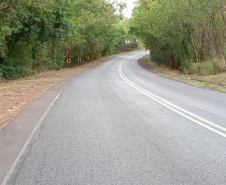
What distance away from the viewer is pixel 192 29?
998 inches

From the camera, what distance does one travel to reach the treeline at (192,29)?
70.8ft

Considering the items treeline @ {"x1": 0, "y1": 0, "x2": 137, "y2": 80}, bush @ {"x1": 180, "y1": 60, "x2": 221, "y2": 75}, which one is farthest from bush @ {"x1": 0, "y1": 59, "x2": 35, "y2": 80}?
bush @ {"x1": 180, "y1": 60, "x2": 221, "y2": 75}

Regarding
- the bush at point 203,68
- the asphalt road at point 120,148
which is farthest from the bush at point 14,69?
the bush at point 203,68

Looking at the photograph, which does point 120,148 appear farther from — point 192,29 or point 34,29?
point 192,29

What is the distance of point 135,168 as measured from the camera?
4.21 metres

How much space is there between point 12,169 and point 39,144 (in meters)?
1.21

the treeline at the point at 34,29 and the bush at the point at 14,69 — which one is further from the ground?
the treeline at the point at 34,29

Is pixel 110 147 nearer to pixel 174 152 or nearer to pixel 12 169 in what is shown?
pixel 174 152

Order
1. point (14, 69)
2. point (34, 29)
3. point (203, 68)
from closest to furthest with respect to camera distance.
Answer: point (34, 29), point (14, 69), point (203, 68)

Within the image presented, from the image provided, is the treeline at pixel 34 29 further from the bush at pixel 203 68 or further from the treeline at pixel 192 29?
the bush at pixel 203 68

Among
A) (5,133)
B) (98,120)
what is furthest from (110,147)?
(5,133)

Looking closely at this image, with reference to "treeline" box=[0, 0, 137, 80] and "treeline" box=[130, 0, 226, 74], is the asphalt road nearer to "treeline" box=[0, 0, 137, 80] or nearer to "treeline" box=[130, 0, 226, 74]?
"treeline" box=[0, 0, 137, 80]

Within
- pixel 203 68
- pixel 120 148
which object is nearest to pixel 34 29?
pixel 203 68

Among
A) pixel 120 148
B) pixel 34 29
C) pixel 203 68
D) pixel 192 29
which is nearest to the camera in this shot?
pixel 120 148
